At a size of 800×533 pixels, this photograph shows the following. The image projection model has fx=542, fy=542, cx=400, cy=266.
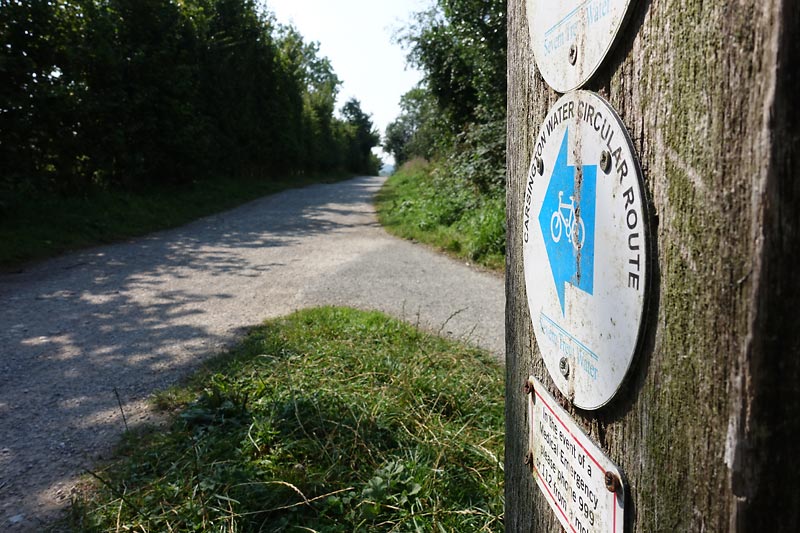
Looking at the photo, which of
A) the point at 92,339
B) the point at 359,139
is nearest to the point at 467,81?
the point at 92,339

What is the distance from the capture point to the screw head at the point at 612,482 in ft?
2.79

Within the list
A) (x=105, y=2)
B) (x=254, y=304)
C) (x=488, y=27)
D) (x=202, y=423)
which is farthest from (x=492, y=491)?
(x=105, y=2)

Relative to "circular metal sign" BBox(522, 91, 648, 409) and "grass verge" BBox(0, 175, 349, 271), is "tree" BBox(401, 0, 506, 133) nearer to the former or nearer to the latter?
"grass verge" BBox(0, 175, 349, 271)

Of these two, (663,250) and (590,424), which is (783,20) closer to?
(663,250)

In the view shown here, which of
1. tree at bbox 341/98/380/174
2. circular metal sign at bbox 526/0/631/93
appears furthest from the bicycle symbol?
tree at bbox 341/98/380/174

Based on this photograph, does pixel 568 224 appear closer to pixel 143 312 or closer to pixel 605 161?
pixel 605 161

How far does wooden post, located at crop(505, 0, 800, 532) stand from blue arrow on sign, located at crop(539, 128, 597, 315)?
0.41 ft

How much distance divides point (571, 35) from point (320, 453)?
2.05 metres

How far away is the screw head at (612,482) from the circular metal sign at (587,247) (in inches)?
4.3

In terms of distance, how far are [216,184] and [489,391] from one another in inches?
630

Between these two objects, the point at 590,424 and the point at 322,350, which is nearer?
the point at 590,424

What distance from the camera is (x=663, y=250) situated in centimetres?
71

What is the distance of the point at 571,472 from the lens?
1010mm

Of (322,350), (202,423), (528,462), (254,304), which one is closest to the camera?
(528,462)
